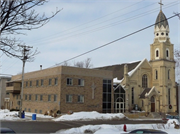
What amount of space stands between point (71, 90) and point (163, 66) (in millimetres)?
24704

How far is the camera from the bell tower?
173 feet

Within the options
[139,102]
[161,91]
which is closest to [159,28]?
[161,91]

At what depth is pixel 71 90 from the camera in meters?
39.3

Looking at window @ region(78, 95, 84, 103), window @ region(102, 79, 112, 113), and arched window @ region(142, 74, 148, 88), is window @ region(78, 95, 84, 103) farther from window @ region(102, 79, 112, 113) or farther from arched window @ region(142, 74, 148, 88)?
arched window @ region(142, 74, 148, 88)

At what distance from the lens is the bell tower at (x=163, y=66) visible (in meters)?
52.8

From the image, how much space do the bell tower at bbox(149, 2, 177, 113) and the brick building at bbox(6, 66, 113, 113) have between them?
14923 millimetres

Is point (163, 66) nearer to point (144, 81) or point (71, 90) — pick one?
point (144, 81)

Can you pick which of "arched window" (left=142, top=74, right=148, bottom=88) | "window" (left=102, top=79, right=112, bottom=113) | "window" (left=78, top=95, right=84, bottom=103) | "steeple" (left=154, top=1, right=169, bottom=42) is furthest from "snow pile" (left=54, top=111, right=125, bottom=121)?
"steeple" (left=154, top=1, right=169, bottom=42)

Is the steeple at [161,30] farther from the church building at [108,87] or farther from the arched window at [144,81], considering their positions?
the arched window at [144,81]

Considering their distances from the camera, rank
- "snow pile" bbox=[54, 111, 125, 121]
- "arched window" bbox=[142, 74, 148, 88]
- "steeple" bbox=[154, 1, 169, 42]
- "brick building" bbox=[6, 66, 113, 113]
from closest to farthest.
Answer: "snow pile" bbox=[54, 111, 125, 121]
"brick building" bbox=[6, 66, 113, 113]
"arched window" bbox=[142, 74, 148, 88]
"steeple" bbox=[154, 1, 169, 42]

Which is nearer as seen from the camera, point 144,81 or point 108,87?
point 108,87

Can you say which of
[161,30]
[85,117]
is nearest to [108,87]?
[85,117]

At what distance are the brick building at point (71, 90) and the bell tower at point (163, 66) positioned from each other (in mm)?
14923

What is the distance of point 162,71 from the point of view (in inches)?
2109
